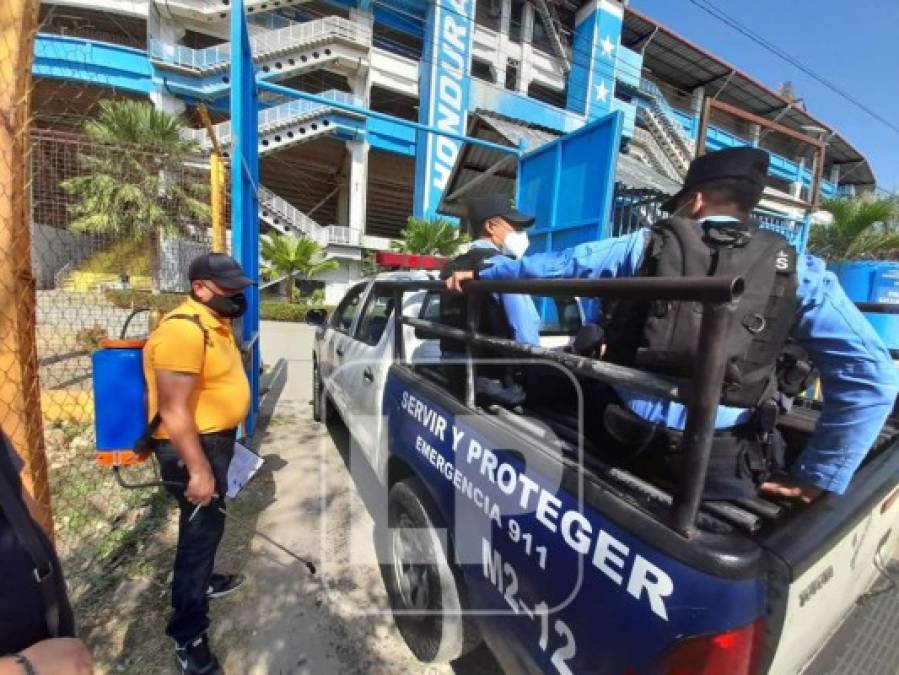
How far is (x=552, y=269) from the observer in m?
1.56

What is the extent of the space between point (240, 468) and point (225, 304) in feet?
2.96

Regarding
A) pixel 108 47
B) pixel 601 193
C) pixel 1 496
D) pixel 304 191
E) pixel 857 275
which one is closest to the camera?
pixel 1 496

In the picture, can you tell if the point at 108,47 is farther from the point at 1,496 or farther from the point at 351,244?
the point at 1,496

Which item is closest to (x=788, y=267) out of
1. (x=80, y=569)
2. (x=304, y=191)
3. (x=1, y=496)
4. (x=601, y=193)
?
(x=1, y=496)

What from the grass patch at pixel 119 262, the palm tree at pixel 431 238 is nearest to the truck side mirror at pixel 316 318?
the grass patch at pixel 119 262

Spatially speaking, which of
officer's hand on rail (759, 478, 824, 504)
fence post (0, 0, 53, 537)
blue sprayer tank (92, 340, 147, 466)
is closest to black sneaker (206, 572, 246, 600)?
blue sprayer tank (92, 340, 147, 466)

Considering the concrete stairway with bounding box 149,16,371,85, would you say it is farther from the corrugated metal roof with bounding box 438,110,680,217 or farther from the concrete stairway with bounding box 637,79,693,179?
the concrete stairway with bounding box 637,79,693,179

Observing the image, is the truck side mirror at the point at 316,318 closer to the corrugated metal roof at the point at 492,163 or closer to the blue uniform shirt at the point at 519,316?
the blue uniform shirt at the point at 519,316

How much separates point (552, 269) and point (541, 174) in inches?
198

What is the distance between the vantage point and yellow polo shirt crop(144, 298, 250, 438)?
5.73ft

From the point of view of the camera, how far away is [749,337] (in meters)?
1.11

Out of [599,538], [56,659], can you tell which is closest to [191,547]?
[56,659]

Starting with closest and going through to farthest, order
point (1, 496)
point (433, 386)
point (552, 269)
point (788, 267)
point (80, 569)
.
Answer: point (1, 496)
point (788, 267)
point (552, 269)
point (433, 386)
point (80, 569)

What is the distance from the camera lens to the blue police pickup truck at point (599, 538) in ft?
2.94
